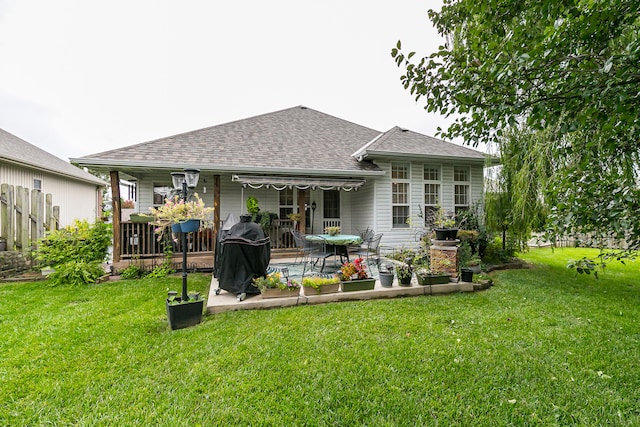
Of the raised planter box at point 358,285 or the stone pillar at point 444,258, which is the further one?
the stone pillar at point 444,258

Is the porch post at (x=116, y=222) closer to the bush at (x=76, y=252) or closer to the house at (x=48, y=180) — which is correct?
the bush at (x=76, y=252)

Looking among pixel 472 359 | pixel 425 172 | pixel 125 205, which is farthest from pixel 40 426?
pixel 125 205

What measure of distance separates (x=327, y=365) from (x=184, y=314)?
2.31 metres

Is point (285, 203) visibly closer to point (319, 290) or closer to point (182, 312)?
point (319, 290)

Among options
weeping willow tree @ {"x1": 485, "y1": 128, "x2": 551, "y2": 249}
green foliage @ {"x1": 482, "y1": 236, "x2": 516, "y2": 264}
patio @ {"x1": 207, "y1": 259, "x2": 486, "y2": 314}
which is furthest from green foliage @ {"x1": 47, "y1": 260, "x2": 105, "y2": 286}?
green foliage @ {"x1": 482, "y1": 236, "x2": 516, "y2": 264}

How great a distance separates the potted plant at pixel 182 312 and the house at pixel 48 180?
Result: 710 cm

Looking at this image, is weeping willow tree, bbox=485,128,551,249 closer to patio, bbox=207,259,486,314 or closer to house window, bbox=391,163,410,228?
house window, bbox=391,163,410,228

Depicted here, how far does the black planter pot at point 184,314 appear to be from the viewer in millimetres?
3846

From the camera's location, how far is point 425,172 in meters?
9.90

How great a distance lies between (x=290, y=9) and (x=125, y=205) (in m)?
19.7

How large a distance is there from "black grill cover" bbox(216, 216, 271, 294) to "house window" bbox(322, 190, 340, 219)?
6286mm

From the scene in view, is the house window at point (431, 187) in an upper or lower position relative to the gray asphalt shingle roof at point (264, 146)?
lower

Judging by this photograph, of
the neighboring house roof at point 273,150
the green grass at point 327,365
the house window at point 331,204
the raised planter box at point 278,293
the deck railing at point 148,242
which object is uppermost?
the neighboring house roof at point 273,150

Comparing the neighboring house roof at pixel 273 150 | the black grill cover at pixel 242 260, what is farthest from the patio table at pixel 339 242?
the neighboring house roof at pixel 273 150
